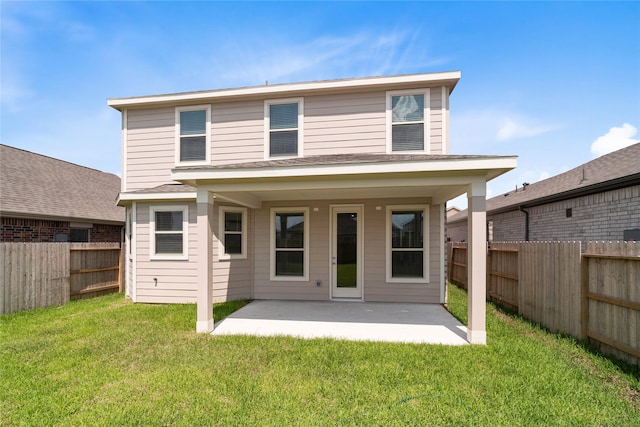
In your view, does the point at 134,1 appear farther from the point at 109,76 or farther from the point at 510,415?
the point at 510,415

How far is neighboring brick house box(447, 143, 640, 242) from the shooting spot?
6582 millimetres

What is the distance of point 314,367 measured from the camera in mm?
3857

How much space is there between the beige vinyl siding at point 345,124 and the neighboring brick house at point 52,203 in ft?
30.4

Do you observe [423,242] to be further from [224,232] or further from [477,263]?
[224,232]

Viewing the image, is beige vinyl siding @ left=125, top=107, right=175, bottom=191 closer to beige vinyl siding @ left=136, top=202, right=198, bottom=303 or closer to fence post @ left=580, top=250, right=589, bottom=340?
beige vinyl siding @ left=136, top=202, right=198, bottom=303

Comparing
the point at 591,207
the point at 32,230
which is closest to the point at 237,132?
the point at 32,230

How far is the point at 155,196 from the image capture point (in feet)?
24.7

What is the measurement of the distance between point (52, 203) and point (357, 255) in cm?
1103

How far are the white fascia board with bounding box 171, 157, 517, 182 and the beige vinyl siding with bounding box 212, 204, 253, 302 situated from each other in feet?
7.78

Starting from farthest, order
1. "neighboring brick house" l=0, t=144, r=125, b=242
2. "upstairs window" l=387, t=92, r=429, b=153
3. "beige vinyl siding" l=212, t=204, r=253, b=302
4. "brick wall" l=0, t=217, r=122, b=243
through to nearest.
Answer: "neighboring brick house" l=0, t=144, r=125, b=242 → "brick wall" l=0, t=217, r=122, b=243 → "beige vinyl siding" l=212, t=204, r=253, b=302 → "upstairs window" l=387, t=92, r=429, b=153

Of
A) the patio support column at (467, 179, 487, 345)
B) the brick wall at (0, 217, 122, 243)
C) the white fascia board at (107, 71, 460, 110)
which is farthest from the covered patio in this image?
the brick wall at (0, 217, 122, 243)

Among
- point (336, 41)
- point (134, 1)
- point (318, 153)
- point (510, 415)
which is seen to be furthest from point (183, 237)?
point (510, 415)

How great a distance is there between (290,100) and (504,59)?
565cm

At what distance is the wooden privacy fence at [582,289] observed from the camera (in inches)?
148
